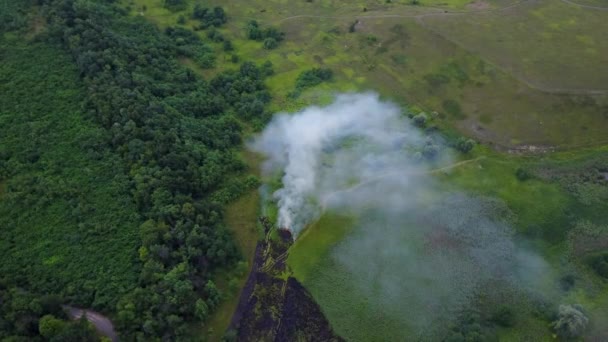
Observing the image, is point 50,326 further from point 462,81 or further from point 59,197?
point 462,81

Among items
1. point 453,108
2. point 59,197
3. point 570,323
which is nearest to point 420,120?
point 453,108

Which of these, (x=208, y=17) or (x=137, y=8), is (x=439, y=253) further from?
(x=137, y=8)

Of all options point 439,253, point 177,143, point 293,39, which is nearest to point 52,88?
point 177,143

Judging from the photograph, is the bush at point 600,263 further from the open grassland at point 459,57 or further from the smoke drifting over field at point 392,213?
the open grassland at point 459,57

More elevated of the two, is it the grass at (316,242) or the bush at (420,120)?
the bush at (420,120)

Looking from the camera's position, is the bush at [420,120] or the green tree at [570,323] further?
the bush at [420,120]

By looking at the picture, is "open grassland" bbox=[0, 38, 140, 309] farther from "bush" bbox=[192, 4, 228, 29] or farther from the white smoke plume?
"bush" bbox=[192, 4, 228, 29]

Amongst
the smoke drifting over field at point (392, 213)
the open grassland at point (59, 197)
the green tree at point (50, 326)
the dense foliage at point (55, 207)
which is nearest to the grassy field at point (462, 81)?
the smoke drifting over field at point (392, 213)

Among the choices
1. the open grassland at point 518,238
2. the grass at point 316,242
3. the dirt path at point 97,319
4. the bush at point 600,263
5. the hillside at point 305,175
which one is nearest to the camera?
the dirt path at point 97,319
